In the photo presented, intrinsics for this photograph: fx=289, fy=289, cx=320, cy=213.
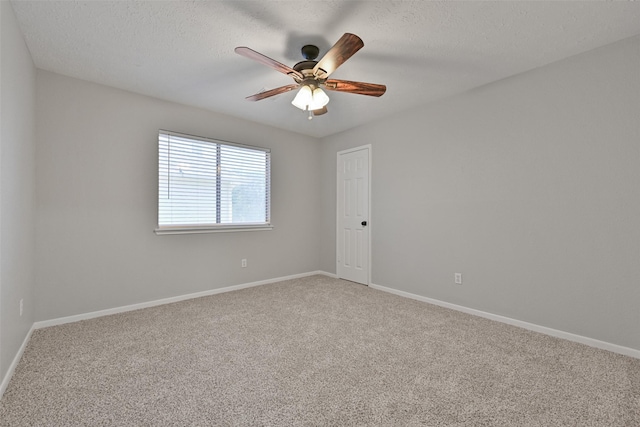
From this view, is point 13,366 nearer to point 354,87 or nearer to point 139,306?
point 139,306

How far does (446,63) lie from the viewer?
2.54 m

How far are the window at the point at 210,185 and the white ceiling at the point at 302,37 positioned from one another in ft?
2.48

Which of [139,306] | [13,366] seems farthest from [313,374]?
[139,306]

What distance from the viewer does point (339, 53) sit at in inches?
74.9

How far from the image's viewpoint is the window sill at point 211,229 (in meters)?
3.38

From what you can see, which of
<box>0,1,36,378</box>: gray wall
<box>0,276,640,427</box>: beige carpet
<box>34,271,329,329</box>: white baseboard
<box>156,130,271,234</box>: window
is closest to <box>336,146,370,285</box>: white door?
<box>34,271,329,329</box>: white baseboard

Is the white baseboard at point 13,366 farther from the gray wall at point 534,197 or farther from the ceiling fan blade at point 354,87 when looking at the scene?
the gray wall at point 534,197

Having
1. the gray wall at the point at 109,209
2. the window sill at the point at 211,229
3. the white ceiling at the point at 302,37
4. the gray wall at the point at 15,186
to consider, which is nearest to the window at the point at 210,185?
the window sill at the point at 211,229

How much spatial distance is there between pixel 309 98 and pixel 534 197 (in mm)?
2222

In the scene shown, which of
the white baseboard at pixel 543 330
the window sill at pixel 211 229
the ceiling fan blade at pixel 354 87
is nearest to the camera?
the white baseboard at pixel 543 330

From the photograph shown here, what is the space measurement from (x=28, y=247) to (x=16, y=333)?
28.7 inches

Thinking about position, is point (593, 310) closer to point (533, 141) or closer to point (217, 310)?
point (533, 141)

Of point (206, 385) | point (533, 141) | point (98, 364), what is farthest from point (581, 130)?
point (98, 364)

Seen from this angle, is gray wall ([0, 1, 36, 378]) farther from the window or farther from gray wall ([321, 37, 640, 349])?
gray wall ([321, 37, 640, 349])
